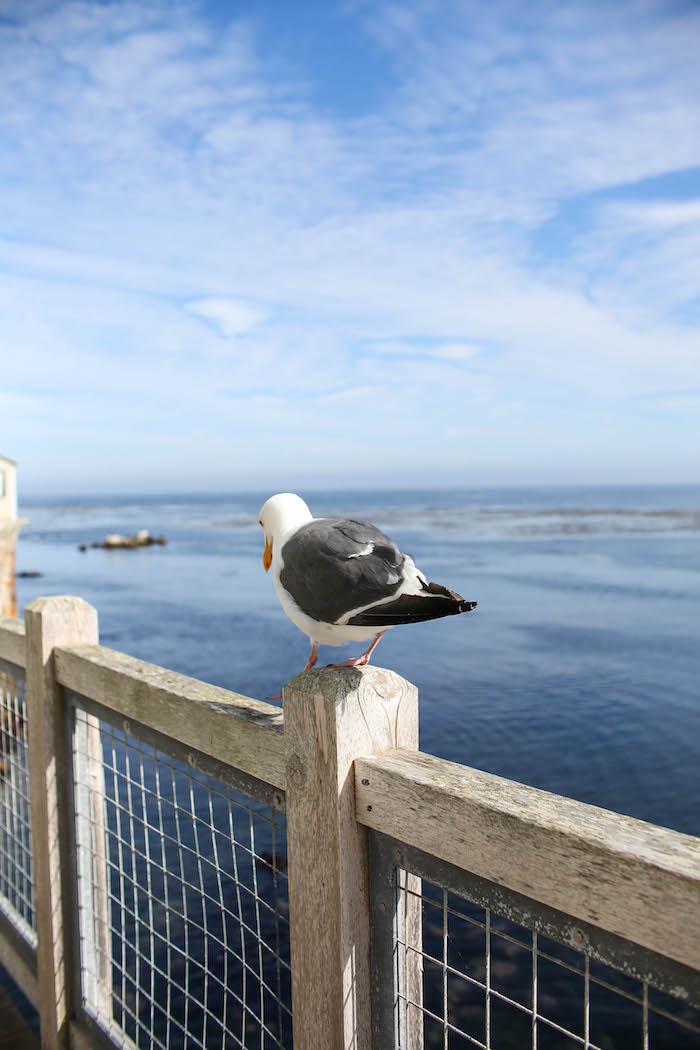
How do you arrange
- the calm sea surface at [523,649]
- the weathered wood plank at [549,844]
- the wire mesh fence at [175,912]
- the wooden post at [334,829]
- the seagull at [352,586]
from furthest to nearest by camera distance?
the calm sea surface at [523,649] < the wire mesh fence at [175,912] < the seagull at [352,586] < the wooden post at [334,829] < the weathered wood plank at [549,844]

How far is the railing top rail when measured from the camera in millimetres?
3105

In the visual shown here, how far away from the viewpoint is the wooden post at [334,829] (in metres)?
1.54

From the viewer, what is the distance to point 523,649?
15.1m

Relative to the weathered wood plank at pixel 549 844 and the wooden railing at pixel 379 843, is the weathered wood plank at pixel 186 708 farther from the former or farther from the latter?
the weathered wood plank at pixel 549 844

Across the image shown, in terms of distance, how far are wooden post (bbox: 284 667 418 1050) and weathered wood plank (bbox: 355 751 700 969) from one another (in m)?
0.06

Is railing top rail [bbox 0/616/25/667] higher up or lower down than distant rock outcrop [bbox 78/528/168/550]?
higher up

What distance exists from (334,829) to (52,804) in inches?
62.9

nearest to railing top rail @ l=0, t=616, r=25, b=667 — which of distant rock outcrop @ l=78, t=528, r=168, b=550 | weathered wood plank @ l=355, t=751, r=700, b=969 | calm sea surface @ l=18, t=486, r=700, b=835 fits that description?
weathered wood plank @ l=355, t=751, r=700, b=969

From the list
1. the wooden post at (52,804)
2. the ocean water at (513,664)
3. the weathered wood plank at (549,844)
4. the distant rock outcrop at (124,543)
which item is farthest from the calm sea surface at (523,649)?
the weathered wood plank at (549,844)

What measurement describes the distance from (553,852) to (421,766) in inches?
13.2

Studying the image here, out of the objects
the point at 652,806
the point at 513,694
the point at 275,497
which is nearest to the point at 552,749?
the point at 652,806

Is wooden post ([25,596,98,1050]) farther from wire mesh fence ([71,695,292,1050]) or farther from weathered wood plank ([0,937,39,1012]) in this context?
weathered wood plank ([0,937,39,1012])

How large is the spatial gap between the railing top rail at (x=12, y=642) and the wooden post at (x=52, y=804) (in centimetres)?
28

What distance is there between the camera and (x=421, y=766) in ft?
4.90
